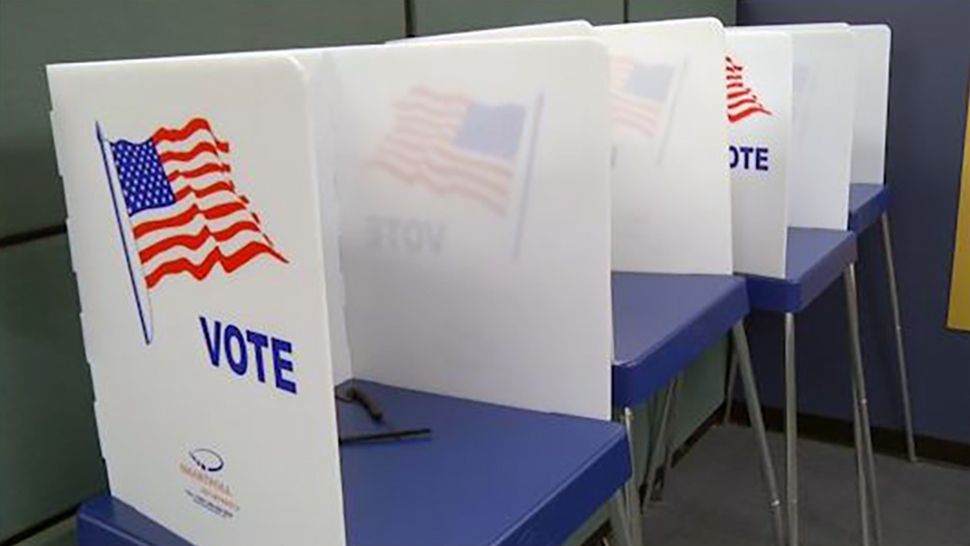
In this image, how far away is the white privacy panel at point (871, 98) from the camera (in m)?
2.25

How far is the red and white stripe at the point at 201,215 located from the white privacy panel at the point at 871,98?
1.89 metres

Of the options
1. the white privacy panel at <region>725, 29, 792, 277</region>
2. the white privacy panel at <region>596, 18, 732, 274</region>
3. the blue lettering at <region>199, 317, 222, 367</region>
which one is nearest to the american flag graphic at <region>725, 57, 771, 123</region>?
the white privacy panel at <region>725, 29, 792, 277</region>

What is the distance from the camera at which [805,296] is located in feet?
5.09

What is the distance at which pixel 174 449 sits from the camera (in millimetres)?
813

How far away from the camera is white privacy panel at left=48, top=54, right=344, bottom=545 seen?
0.64 m

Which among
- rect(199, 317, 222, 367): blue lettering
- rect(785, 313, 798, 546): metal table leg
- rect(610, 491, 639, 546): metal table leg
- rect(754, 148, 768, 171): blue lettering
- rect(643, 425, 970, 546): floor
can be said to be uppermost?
rect(199, 317, 222, 367): blue lettering

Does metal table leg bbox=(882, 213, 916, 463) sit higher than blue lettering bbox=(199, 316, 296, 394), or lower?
lower

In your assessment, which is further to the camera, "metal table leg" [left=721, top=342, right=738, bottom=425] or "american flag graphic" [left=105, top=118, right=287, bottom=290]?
"metal table leg" [left=721, top=342, right=738, bottom=425]

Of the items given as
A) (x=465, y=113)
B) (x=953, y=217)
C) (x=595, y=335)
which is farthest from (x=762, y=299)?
(x=953, y=217)

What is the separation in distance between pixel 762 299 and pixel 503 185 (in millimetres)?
686

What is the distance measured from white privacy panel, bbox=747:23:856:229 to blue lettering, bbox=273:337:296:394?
145cm

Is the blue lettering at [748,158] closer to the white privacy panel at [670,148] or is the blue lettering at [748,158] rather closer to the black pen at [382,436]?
the white privacy panel at [670,148]

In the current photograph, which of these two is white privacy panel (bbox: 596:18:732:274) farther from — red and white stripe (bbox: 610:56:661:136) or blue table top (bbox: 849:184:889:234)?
blue table top (bbox: 849:184:889:234)

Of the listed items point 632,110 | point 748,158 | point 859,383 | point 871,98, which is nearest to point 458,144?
point 632,110
